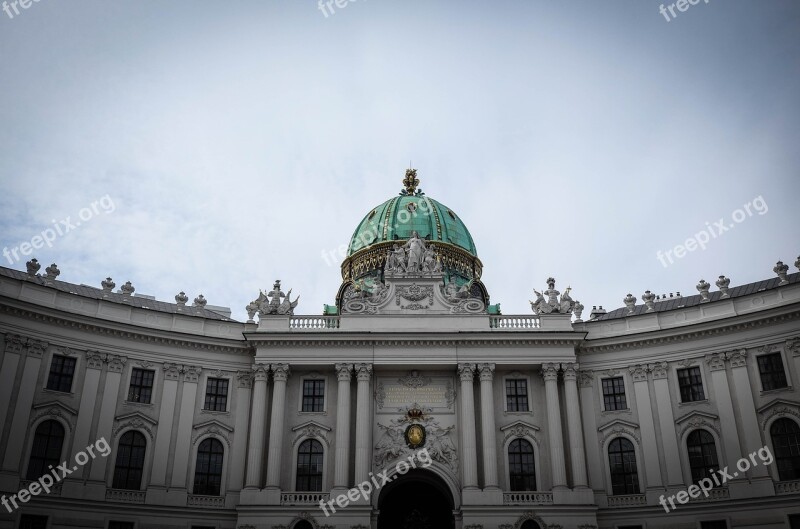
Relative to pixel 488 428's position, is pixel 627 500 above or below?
below

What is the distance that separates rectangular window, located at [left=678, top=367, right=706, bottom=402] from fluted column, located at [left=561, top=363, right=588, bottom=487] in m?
5.63

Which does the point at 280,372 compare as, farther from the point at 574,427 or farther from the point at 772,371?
the point at 772,371

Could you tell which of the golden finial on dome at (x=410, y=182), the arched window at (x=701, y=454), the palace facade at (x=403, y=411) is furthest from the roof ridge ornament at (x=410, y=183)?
the arched window at (x=701, y=454)

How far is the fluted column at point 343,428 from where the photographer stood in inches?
1475

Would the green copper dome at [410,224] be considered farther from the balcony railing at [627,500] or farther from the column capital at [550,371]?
the balcony railing at [627,500]

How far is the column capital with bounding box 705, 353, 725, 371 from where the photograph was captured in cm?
3794

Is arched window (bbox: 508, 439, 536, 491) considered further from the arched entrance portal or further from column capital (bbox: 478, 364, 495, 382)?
the arched entrance portal

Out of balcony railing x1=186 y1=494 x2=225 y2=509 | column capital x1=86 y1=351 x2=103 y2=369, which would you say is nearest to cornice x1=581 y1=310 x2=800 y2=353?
balcony railing x1=186 y1=494 x2=225 y2=509

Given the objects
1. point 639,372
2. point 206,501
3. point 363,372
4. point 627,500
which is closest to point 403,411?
point 363,372

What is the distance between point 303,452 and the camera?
3925 centimetres

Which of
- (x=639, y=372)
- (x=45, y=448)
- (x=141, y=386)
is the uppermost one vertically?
(x=639, y=372)

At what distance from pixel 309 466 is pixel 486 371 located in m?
11.1

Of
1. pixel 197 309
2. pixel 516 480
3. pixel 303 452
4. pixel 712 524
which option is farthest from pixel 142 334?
pixel 712 524

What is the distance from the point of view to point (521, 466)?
38.9 meters
